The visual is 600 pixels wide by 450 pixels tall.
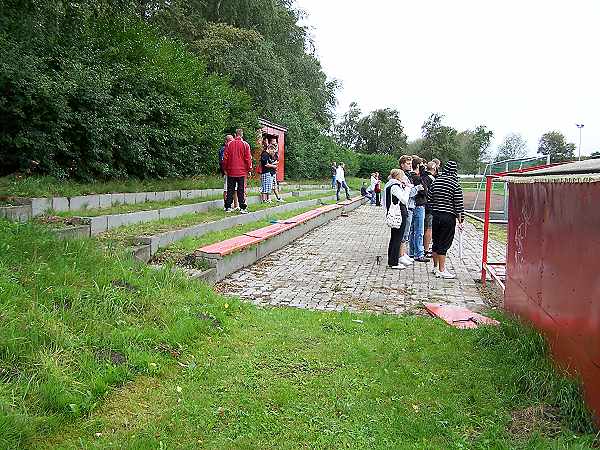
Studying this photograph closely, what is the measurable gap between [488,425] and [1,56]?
9877mm

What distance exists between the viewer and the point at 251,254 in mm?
9648

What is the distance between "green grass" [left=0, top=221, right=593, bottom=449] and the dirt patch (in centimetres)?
4

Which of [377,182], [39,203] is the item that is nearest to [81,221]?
[39,203]

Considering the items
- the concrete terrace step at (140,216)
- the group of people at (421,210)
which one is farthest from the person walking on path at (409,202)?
the concrete terrace step at (140,216)

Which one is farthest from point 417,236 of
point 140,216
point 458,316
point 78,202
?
point 78,202

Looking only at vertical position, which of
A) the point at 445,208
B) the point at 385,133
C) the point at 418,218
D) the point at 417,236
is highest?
the point at 385,133

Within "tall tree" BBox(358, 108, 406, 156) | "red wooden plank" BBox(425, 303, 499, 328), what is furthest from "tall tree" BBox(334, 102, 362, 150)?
"red wooden plank" BBox(425, 303, 499, 328)

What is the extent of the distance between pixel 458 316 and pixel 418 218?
4379mm

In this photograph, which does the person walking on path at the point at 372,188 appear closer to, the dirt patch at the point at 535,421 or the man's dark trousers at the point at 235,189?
the man's dark trousers at the point at 235,189

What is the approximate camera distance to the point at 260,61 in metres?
31.0

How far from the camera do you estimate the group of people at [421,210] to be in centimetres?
878

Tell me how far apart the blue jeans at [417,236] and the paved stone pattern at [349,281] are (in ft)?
1.69

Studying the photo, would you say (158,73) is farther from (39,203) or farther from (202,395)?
(202,395)

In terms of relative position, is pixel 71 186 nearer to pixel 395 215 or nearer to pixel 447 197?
pixel 395 215
